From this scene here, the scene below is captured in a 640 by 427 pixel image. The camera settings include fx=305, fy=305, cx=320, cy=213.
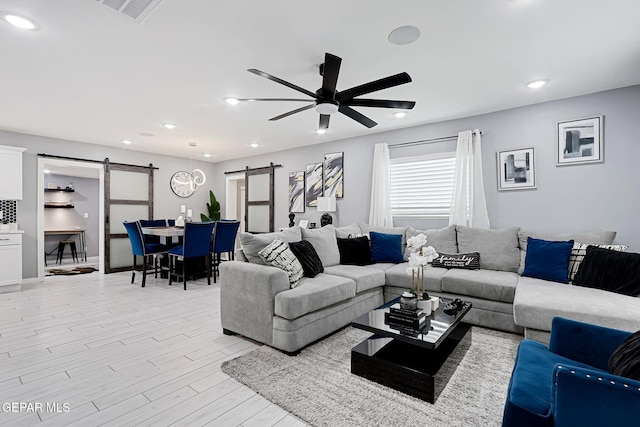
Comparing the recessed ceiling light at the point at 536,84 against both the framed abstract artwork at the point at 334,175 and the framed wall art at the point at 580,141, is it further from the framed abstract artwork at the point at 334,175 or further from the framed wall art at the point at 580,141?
the framed abstract artwork at the point at 334,175

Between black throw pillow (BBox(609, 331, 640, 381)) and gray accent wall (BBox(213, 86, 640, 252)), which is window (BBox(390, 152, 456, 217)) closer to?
gray accent wall (BBox(213, 86, 640, 252))

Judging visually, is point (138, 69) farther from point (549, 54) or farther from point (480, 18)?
point (549, 54)

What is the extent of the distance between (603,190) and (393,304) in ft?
9.63

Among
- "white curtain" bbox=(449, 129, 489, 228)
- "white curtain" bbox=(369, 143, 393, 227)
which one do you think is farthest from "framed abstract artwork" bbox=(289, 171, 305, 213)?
"white curtain" bbox=(449, 129, 489, 228)

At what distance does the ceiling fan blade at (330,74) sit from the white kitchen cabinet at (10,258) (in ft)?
17.8

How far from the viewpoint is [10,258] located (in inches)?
185

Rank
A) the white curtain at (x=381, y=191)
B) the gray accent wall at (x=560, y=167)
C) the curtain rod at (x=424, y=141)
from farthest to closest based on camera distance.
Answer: the white curtain at (x=381, y=191) < the curtain rod at (x=424, y=141) < the gray accent wall at (x=560, y=167)

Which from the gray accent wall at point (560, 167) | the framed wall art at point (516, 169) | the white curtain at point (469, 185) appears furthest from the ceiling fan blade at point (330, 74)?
the framed wall art at point (516, 169)

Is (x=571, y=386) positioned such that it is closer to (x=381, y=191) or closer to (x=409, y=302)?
(x=409, y=302)

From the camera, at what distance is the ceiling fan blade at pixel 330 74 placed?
2148 millimetres

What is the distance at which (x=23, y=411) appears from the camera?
6.04 ft

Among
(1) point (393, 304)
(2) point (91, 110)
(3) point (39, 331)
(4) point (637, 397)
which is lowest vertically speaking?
(3) point (39, 331)

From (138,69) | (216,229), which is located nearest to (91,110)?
(138,69)

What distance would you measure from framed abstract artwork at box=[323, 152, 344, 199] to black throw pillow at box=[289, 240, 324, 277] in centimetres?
240
